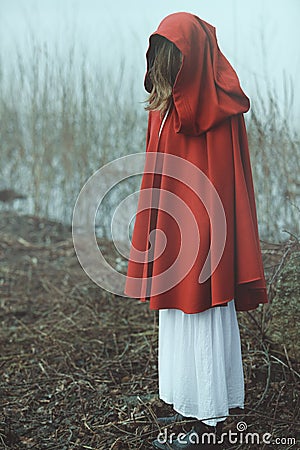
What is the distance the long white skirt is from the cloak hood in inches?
31.9

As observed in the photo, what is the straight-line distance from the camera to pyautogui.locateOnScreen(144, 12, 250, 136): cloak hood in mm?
2434

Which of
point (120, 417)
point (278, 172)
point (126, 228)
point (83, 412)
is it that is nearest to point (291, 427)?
point (120, 417)

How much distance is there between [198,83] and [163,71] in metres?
0.18

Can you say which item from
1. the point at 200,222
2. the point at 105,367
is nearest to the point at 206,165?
the point at 200,222

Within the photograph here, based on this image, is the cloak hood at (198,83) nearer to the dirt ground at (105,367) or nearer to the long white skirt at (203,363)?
the long white skirt at (203,363)

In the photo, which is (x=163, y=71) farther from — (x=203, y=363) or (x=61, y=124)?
(x=61, y=124)

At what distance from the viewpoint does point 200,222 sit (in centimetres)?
255

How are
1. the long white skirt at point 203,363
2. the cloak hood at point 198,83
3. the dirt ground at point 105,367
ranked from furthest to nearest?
1. the dirt ground at point 105,367
2. the long white skirt at point 203,363
3. the cloak hood at point 198,83

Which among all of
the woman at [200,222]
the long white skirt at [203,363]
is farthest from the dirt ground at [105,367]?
the woman at [200,222]

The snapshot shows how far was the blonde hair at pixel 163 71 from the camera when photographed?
2518mm

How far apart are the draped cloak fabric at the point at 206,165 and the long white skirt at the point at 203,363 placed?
0.09 m

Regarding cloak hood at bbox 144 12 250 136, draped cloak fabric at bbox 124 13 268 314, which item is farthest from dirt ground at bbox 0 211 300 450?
cloak hood at bbox 144 12 250 136

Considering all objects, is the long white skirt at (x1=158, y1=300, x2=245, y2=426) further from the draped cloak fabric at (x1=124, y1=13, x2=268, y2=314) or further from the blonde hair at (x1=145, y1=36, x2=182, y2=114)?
the blonde hair at (x1=145, y1=36, x2=182, y2=114)

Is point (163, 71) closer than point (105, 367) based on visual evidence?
Yes
